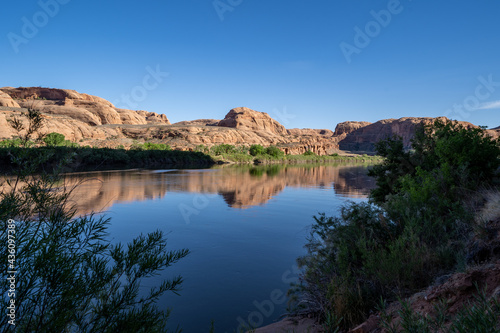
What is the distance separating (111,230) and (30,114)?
9.11 meters

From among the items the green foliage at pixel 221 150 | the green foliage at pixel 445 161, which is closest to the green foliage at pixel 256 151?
the green foliage at pixel 221 150

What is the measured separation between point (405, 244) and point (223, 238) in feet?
21.5

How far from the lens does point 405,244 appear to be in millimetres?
5469

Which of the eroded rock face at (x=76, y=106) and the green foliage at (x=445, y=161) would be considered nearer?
the green foliage at (x=445, y=161)

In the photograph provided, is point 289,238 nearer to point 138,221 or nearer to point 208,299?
point 208,299

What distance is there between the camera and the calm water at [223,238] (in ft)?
19.2

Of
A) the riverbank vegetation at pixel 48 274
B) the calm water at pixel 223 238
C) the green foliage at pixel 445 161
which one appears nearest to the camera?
the riverbank vegetation at pixel 48 274

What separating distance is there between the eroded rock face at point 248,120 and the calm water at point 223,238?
465 feet

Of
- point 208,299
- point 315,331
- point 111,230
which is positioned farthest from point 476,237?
point 111,230

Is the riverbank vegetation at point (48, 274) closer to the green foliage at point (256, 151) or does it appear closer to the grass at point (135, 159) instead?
the grass at point (135, 159)

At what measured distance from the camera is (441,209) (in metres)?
7.26

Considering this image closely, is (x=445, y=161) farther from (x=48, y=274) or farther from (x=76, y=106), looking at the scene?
(x=76, y=106)
